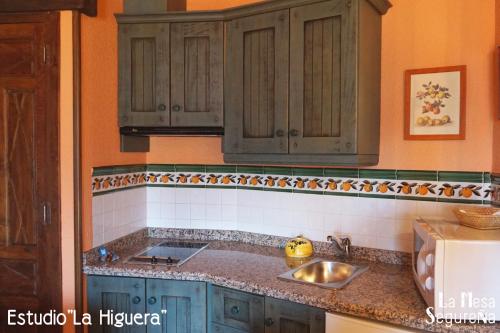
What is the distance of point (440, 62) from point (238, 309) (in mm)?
1620

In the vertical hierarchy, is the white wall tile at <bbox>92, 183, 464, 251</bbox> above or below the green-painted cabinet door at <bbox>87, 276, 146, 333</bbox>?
above

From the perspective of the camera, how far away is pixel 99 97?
2.30 metres

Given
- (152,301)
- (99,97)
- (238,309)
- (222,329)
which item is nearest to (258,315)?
(238,309)

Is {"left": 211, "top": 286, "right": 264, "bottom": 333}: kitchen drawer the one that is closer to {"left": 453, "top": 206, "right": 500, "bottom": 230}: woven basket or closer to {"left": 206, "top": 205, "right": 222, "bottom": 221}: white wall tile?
{"left": 206, "top": 205, "right": 222, "bottom": 221}: white wall tile

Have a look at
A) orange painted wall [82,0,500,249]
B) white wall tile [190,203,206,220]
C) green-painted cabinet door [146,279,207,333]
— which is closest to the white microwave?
orange painted wall [82,0,500,249]

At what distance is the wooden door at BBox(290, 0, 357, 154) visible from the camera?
195 cm

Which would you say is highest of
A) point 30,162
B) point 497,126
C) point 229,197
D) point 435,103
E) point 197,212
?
point 435,103

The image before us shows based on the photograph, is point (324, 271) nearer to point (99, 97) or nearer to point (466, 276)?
point (466, 276)

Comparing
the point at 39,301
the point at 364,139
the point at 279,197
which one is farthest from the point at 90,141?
the point at 364,139

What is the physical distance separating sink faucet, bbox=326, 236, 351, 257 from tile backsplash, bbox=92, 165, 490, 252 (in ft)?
0.21

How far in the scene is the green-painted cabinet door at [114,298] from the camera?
2.13m

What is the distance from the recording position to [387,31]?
2201 mm

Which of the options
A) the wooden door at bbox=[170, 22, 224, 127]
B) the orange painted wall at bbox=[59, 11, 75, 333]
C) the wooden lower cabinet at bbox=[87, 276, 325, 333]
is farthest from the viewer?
the wooden door at bbox=[170, 22, 224, 127]

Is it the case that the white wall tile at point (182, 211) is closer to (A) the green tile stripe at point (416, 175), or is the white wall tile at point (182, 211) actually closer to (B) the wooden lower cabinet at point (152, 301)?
(B) the wooden lower cabinet at point (152, 301)
